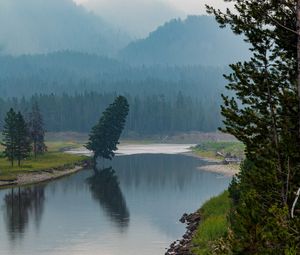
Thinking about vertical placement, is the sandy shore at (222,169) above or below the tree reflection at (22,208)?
above

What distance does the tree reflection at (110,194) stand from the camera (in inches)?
2962

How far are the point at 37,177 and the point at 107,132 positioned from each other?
44.0m

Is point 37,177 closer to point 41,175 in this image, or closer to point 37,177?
point 37,177

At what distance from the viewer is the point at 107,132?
15738 centimetres

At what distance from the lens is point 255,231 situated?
21.7 m

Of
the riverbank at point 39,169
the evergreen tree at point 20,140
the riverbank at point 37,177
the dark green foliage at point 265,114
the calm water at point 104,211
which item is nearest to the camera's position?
the dark green foliage at point 265,114

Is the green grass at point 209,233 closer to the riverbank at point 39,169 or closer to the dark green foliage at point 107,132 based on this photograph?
the riverbank at point 39,169

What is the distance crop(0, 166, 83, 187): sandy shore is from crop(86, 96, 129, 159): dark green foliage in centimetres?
2489

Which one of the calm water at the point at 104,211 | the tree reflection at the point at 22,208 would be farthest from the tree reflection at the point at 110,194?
the tree reflection at the point at 22,208

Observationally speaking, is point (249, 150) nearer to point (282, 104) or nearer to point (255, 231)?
point (282, 104)

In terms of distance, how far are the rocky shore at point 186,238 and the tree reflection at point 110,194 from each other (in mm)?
7744

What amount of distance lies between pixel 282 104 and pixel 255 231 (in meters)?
6.48

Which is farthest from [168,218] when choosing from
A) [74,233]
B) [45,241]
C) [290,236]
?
[290,236]

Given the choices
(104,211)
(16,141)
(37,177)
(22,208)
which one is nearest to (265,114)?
(104,211)
